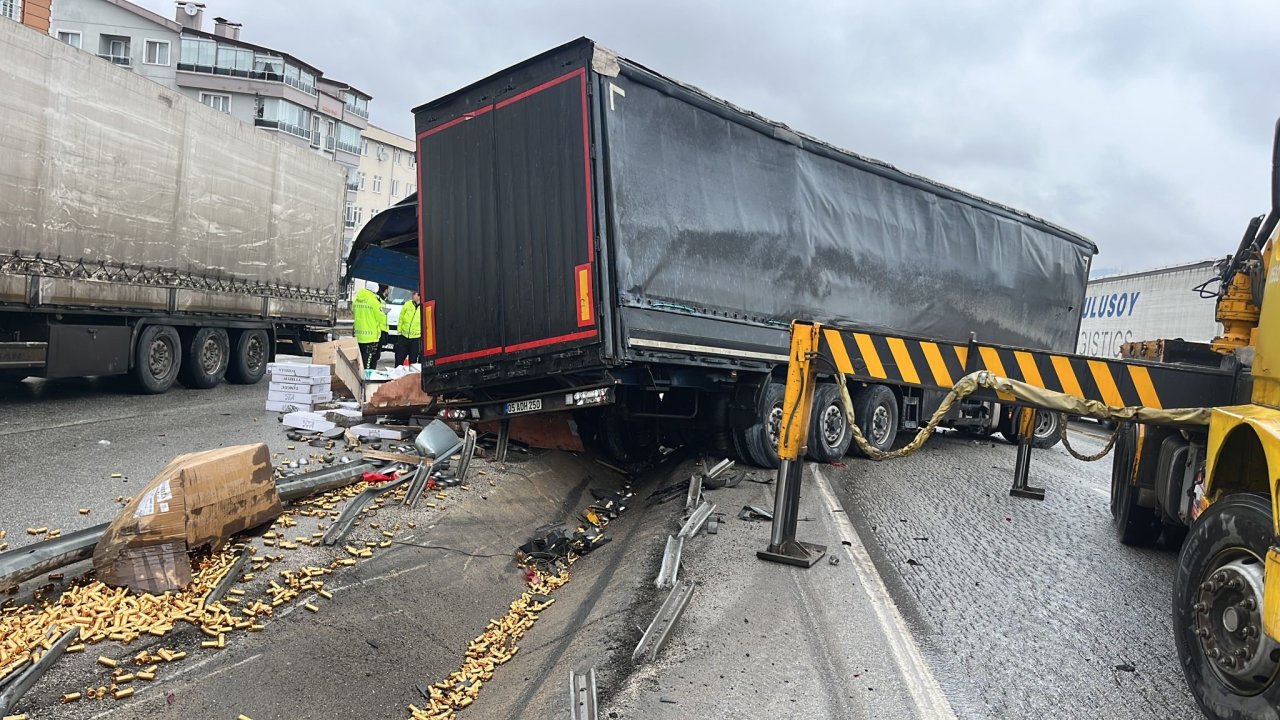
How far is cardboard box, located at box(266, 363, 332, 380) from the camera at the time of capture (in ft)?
35.9

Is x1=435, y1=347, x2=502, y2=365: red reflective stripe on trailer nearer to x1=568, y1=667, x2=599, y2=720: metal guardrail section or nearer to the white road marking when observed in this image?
the white road marking

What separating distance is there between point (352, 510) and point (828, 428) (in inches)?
234

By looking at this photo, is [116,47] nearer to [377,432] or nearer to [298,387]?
[298,387]

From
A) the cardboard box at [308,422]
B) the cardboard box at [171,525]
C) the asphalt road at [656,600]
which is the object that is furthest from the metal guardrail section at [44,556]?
the cardboard box at [308,422]

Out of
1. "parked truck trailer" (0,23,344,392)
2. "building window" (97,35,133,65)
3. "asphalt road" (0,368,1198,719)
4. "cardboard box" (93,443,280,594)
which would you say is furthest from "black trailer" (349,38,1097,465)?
"building window" (97,35,133,65)

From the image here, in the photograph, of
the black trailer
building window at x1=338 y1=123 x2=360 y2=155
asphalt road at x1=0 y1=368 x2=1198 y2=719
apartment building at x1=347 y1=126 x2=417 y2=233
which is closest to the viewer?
asphalt road at x1=0 y1=368 x2=1198 y2=719

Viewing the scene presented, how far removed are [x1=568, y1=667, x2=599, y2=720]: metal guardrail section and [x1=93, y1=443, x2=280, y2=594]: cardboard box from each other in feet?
7.10

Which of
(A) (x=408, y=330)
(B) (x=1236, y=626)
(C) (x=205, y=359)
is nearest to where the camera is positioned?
(B) (x=1236, y=626)

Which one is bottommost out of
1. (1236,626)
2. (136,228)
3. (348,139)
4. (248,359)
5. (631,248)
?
(1236,626)

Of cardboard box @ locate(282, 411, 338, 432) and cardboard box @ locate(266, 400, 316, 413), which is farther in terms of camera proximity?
cardboard box @ locate(266, 400, 316, 413)

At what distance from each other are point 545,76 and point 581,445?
3.71m

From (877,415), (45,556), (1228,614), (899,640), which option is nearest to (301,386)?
(45,556)

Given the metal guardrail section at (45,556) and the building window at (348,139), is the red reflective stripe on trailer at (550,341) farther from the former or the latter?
the building window at (348,139)

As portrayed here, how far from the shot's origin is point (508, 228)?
7812 millimetres
